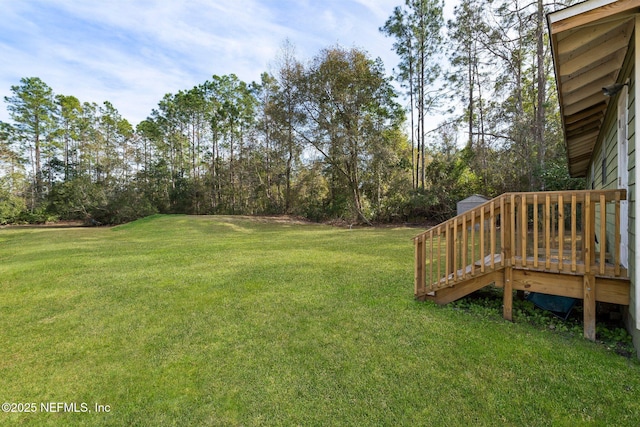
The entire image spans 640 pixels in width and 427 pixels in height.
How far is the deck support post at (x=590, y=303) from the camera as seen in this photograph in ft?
9.05

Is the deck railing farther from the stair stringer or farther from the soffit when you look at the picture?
the soffit

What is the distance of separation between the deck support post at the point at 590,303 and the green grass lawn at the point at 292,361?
196 millimetres

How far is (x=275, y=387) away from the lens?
221 centimetres

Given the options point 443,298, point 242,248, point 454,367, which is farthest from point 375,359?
point 242,248

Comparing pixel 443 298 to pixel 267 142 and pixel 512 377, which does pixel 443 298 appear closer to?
pixel 512 377

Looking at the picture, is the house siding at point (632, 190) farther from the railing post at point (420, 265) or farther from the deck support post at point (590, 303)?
the railing post at point (420, 265)

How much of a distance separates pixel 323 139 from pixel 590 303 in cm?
1481

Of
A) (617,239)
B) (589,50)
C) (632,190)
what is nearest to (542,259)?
(617,239)

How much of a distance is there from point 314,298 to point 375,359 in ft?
5.76

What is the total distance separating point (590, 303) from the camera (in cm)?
277

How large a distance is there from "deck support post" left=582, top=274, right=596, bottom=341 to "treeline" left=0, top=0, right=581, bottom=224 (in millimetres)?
10182

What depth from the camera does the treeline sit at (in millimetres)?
13461

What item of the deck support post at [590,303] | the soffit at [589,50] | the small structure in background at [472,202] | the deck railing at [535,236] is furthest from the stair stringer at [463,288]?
the small structure in background at [472,202]

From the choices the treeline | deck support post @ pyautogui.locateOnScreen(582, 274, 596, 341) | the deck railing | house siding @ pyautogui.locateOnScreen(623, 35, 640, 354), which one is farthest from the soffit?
the treeline
